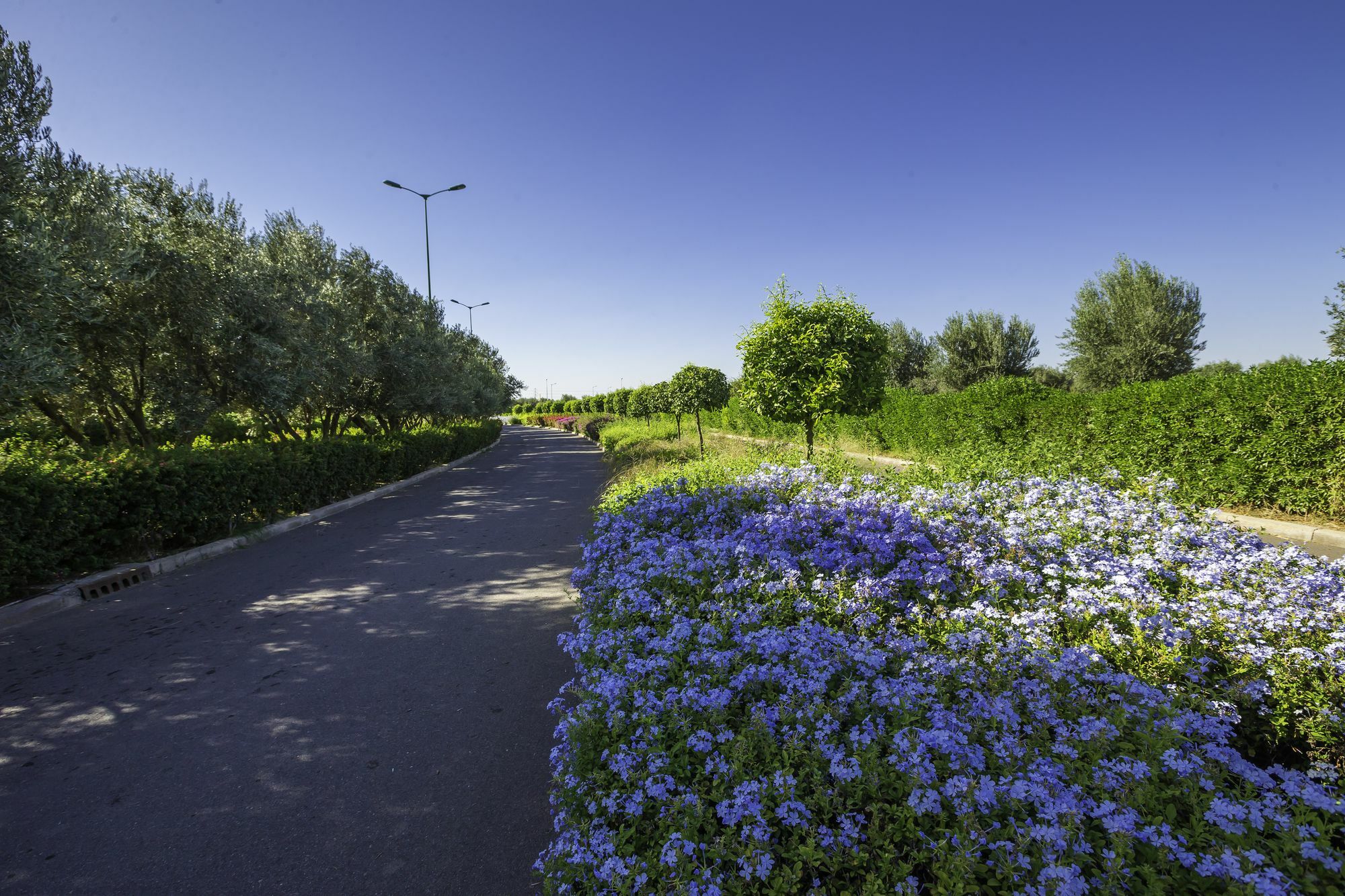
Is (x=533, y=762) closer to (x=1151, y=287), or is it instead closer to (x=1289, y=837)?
(x=1289, y=837)

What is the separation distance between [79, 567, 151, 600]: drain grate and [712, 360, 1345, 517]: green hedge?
10263mm

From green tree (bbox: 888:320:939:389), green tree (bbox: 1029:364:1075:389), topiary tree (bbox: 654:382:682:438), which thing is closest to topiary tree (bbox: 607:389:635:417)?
topiary tree (bbox: 654:382:682:438)

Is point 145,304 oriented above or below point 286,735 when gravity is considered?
above

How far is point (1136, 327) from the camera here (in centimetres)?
2445

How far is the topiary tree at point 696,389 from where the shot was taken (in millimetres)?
22219

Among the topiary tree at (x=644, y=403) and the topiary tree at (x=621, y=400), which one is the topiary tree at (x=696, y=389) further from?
the topiary tree at (x=621, y=400)

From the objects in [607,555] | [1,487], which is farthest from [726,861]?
[1,487]

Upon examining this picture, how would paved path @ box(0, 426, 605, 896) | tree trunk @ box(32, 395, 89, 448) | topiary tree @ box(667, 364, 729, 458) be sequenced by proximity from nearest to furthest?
paved path @ box(0, 426, 605, 896) → tree trunk @ box(32, 395, 89, 448) → topiary tree @ box(667, 364, 729, 458)

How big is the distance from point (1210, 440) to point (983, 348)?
2378 centimetres

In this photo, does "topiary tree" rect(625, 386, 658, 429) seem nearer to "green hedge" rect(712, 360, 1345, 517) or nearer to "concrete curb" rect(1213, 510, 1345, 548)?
"green hedge" rect(712, 360, 1345, 517)

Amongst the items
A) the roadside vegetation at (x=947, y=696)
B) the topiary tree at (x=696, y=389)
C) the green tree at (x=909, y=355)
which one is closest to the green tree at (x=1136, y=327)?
the green tree at (x=909, y=355)

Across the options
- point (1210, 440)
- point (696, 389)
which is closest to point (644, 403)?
point (696, 389)

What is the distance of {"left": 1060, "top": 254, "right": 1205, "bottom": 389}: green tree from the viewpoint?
78.9 ft

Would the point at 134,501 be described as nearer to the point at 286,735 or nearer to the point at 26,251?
the point at 26,251
